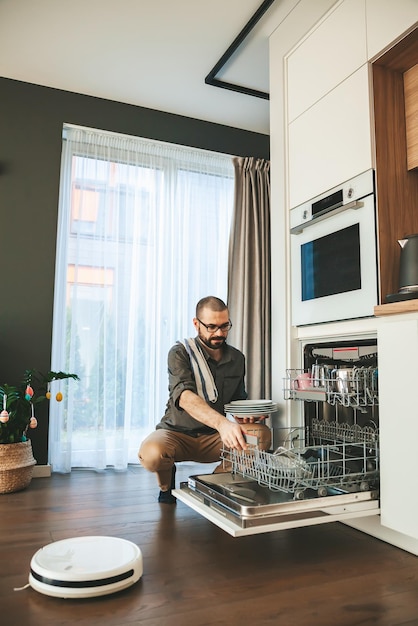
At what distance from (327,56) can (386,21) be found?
16.5 inches

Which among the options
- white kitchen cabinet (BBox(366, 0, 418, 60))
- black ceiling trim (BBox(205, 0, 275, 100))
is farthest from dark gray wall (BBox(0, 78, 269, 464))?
white kitchen cabinet (BBox(366, 0, 418, 60))

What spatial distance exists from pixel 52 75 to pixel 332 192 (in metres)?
2.30

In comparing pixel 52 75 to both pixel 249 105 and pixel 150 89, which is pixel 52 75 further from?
pixel 249 105

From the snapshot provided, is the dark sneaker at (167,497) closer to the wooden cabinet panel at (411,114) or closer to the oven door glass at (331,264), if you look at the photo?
the oven door glass at (331,264)

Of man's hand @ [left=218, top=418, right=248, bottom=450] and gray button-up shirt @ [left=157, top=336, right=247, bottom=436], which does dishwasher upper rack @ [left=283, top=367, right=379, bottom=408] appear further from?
gray button-up shirt @ [left=157, top=336, right=247, bottom=436]

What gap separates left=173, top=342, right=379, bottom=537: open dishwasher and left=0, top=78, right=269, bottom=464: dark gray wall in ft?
6.02

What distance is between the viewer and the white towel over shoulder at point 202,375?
2.76 metres

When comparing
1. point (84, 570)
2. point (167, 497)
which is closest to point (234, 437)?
point (84, 570)

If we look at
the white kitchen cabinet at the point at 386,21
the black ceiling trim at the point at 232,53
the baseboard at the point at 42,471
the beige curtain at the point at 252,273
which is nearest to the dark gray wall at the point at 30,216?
the baseboard at the point at 42,471

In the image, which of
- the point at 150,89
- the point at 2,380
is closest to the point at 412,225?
the point at 150,89

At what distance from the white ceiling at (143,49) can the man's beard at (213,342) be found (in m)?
1.83

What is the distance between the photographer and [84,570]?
1.55 meters

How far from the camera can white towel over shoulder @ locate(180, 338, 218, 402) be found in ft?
9.05

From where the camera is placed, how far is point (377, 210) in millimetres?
2164
